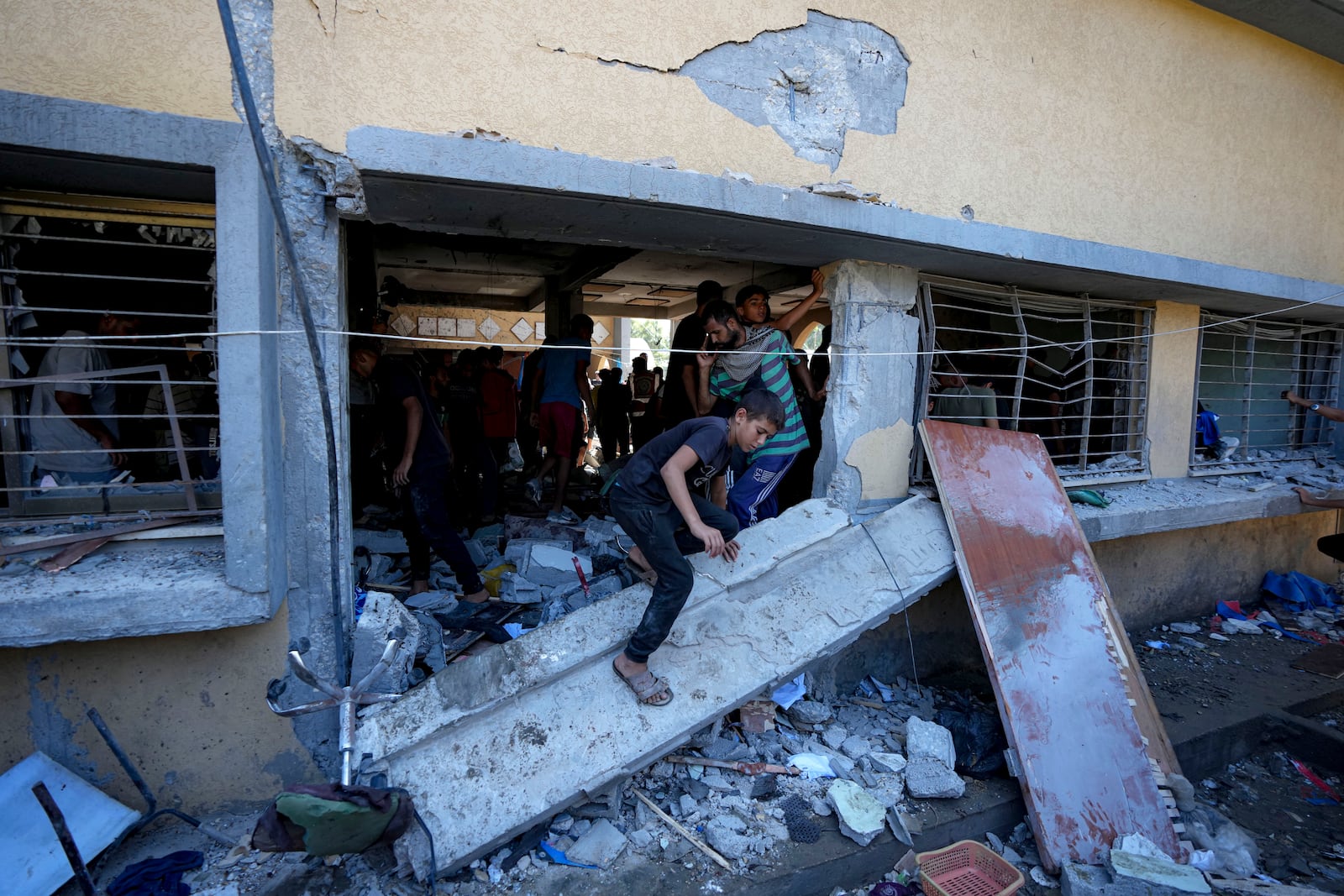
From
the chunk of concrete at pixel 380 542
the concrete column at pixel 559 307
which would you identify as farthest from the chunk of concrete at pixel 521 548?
the concrete column at pixel 559 307

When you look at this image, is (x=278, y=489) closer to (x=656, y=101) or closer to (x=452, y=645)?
(x=452, y=645)

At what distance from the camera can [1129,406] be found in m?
5.59

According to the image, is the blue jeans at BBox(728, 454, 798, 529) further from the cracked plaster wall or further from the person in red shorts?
the person in red shorts

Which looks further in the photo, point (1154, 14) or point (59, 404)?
point (1154, 14)

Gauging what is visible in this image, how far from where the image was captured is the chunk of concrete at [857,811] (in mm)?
3027

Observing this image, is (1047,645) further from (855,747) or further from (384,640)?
(384,640)

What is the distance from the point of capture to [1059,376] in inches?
221

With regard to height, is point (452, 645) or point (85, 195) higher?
point (85, 195)

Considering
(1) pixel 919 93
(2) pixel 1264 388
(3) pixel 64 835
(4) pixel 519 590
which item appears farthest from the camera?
(2) pixel 1264 388

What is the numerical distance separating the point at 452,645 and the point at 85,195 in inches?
104

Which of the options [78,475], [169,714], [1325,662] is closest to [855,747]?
[169,714]

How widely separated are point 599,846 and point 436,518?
6.93ft

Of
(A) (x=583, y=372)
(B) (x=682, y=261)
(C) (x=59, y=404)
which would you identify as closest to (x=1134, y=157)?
(B) (x=682, y=261)

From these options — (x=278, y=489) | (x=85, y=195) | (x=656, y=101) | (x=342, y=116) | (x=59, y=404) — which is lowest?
(x=278, y=489)
